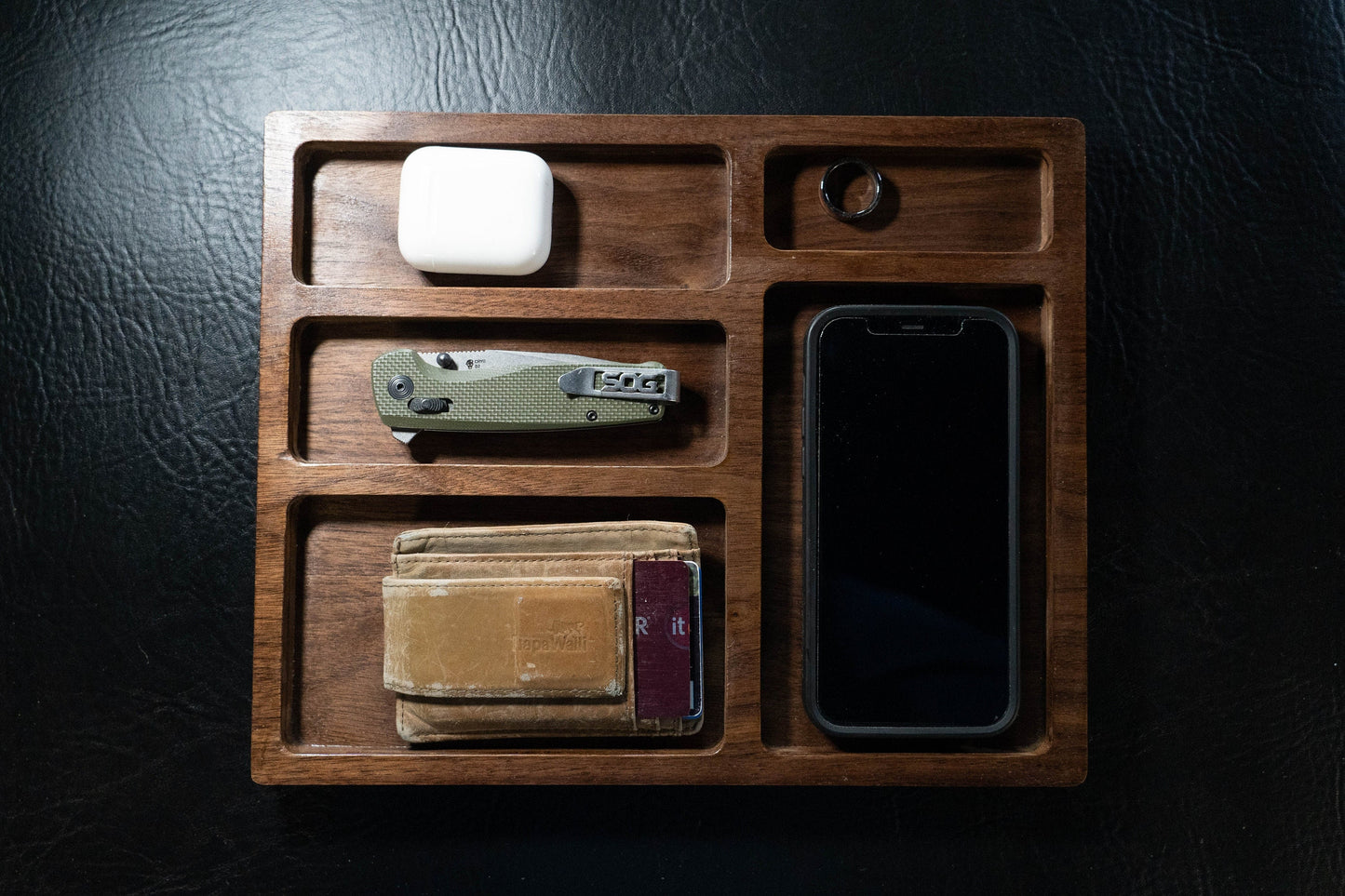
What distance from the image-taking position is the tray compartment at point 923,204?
0.79 metres

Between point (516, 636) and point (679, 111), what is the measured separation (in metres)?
0.53

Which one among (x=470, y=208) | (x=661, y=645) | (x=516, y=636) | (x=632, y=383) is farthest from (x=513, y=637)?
(x=470, y=208)

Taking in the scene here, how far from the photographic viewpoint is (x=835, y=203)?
2.59 ft

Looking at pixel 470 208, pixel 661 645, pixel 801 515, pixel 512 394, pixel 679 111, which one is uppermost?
pixel 679 111

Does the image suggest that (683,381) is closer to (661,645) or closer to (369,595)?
(661,645)

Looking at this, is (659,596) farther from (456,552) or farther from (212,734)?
(212,734)

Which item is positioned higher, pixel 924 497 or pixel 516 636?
pixel 924 497

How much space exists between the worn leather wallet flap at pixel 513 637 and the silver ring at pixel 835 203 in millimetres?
387

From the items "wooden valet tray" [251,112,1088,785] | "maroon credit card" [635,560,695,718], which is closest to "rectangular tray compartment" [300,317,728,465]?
"wooden valet tray" [251,112,1088,785]

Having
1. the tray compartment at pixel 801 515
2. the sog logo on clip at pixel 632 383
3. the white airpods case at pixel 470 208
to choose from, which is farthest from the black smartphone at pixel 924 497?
the white airpods case at pixel 470 208

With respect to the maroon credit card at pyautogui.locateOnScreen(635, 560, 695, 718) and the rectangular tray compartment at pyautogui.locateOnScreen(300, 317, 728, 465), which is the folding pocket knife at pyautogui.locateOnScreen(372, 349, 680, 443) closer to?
the rectangular tray compartment at pyautogui.locateOnScreen(300, 317, 728, 465)

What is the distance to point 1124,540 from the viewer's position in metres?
0.84

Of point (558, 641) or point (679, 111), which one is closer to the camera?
point (558, 641)

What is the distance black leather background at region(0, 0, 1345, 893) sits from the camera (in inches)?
32.6
